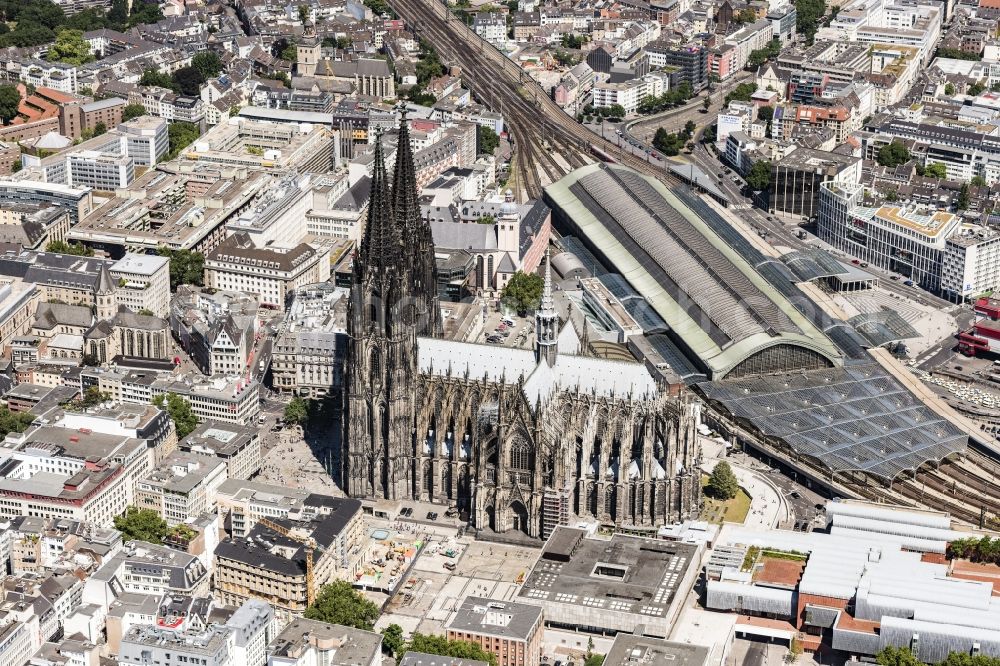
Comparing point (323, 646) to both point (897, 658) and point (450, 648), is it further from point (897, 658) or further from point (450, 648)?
point (897, 658)

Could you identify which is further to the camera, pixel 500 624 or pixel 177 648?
pixel 500 624

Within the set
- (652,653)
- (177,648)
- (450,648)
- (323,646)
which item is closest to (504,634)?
(450,648)

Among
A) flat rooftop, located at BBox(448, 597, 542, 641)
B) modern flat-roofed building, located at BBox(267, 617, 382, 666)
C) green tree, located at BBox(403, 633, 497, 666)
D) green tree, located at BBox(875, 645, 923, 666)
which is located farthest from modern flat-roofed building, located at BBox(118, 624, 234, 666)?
green tree, located at BBox(875, 645, 923, 666)

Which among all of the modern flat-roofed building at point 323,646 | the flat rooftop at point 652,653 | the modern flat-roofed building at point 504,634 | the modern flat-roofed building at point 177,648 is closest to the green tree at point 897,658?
the flat rooftop at point 652,653

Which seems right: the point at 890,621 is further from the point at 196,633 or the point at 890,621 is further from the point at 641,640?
the point at 196,633

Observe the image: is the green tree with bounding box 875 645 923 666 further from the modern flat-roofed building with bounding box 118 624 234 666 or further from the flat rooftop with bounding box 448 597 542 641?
the modern flat-roofed building with bounding box 118 624 234 666
